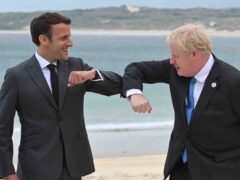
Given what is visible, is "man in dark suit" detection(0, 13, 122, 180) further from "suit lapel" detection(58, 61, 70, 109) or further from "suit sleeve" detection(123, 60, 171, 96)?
"suit sleeve" detection(123, 60, 171, 96)

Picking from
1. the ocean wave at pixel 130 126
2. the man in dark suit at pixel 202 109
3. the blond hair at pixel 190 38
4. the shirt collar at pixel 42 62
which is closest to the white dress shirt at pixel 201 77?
the man in dark suit at pixel 202 109

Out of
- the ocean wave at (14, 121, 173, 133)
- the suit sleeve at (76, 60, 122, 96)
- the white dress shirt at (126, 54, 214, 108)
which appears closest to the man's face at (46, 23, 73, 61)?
the suit sleeve at (76, 60, 122, 96)

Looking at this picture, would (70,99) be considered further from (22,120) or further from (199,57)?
(199,57)

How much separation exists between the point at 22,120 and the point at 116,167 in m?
6.51

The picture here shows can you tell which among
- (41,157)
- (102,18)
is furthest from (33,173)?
(102,18)

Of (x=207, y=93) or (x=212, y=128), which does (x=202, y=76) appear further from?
(x=212, y=128)

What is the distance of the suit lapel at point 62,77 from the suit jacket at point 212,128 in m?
0.71

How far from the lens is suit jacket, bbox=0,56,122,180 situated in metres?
4.41

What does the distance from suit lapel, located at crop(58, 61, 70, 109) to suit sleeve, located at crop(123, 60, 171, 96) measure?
0.38 meters

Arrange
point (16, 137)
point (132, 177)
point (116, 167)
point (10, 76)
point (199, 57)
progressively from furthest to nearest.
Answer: point (16, 137), point (116, 167), point (132, 177), point (10, 76), point (199, 57)

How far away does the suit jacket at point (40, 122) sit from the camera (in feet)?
14.5

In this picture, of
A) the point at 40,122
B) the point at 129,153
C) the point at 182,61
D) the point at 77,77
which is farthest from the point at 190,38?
the point at 129,153

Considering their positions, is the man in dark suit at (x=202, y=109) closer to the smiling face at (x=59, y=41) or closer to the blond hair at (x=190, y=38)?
the blond hair at (x=190, y=38)

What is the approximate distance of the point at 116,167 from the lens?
35.7 ft
